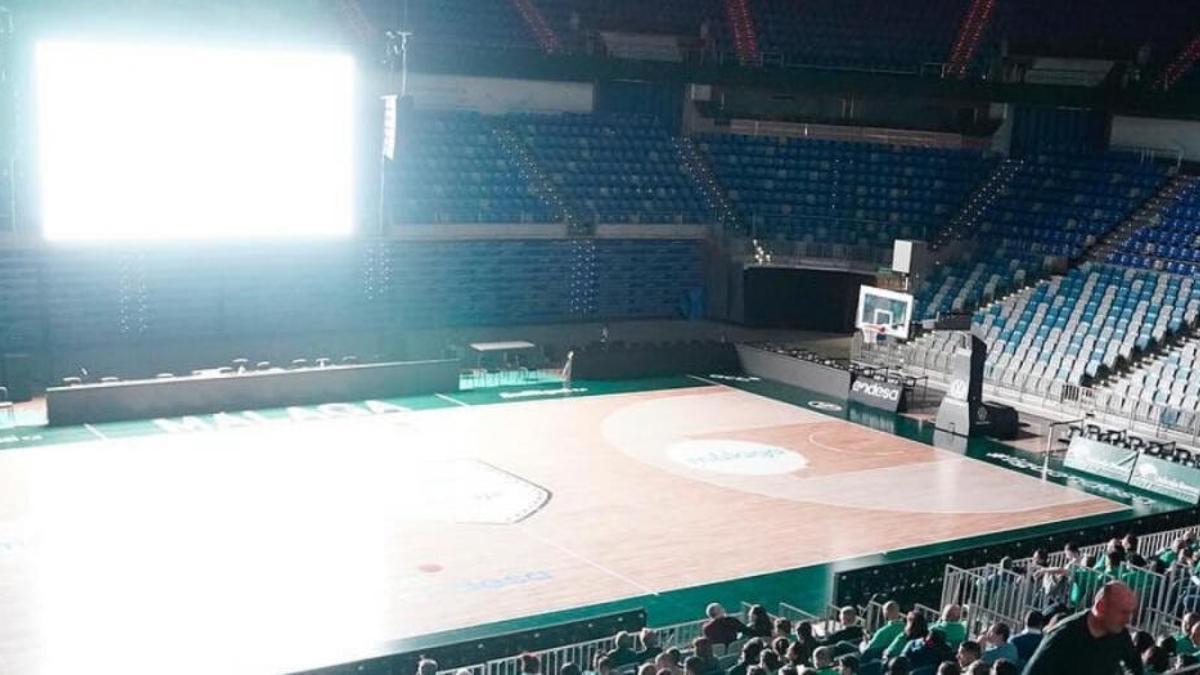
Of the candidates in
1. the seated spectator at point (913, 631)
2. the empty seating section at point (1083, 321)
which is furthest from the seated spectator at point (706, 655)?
the empty seating section at point (1083, 321)

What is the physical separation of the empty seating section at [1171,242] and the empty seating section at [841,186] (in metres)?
5.84

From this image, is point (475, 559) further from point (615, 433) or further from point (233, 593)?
point (615, 433)

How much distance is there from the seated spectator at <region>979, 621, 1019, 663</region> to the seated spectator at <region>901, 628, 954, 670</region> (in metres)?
0.36

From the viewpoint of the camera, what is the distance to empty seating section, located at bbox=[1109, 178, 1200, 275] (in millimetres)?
34125

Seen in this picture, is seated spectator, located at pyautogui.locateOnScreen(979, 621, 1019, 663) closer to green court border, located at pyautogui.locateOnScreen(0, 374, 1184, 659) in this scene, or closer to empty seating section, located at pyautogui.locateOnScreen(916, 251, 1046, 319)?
green court border, located at pyautogui.locateOnScreen(0, 374, 1184, 659)

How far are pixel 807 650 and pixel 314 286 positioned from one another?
83.7 feet

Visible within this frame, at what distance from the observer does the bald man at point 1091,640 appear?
6.45m

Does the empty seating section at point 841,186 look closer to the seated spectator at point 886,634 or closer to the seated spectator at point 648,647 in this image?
the seated spectator at point 886,634

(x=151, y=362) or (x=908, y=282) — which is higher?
(x=908, y=282)

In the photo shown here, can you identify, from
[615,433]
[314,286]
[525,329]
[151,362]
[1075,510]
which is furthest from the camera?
[525,329]

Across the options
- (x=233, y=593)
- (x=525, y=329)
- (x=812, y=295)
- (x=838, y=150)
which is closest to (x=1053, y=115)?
(x=838, y=150)

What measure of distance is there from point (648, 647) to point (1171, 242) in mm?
27216

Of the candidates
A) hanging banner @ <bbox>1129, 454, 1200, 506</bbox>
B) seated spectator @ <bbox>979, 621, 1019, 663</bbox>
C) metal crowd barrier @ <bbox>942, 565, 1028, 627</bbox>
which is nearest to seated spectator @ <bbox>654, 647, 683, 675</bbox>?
seated spectator @ <bbox>979, 621, 1019, 663</bbox>

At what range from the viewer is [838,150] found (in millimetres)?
42219
